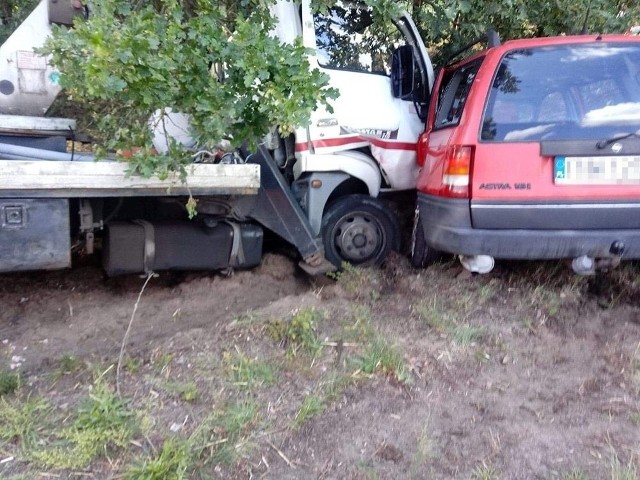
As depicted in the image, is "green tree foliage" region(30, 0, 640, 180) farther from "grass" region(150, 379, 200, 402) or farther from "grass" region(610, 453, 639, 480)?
"grass" region(610, 453, 639, 480)

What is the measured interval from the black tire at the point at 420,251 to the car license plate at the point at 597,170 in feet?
4.03

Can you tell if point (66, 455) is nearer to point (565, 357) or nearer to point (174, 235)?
point (174, 235)

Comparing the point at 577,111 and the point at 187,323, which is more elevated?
the point at 577,111

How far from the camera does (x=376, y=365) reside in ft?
10.7

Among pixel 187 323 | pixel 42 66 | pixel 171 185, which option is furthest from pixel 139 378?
pixel 42 66

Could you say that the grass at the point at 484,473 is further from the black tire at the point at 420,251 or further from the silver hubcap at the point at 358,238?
the silver hubcap at the point at 358,238

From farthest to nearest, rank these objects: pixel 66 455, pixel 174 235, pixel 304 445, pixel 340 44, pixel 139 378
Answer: pixel 340 44 < pixel 174 235 < pixel 139 378 < pixel 304 445 < pixel 66 455

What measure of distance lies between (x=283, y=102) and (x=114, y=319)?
1.92 meters

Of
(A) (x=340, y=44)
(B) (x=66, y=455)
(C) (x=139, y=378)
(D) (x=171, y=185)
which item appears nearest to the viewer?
(B) (x=66, y=455)

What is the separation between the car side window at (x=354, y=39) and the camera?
15.4 ft

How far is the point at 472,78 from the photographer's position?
4082 mm

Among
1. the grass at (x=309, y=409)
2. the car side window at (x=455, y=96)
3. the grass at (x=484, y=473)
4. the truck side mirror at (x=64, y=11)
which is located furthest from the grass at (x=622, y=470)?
the truck side mirror at (x=64, y=11)

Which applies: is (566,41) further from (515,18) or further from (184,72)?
(184,72)

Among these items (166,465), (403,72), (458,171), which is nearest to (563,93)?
(458,171)
